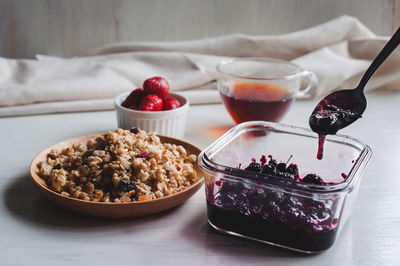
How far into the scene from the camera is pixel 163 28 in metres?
2.46

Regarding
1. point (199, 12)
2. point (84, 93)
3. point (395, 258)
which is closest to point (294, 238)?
point (395, 258)

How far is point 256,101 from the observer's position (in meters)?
1.64

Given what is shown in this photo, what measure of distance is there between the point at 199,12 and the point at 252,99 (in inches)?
37.2

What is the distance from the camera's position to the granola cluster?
1.16 metres

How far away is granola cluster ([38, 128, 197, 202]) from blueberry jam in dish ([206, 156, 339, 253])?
6.0 inches

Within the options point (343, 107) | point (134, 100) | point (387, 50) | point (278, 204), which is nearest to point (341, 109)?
point (343, 107)

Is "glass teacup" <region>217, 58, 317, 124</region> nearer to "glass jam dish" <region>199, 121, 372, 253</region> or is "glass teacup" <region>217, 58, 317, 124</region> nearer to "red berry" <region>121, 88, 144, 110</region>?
"red berry" <region>121, 88, 144, 110</region>

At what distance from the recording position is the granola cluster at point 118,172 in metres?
1.16

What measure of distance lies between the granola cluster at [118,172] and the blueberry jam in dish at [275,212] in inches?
6.0

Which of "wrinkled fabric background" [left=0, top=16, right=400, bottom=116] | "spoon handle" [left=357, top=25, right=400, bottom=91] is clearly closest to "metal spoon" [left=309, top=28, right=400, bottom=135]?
"spoon handle" [left=357, top=25, right=400, bottom=91]

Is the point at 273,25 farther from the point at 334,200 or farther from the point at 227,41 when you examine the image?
the point at 334,200

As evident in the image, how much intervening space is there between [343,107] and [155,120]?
578 millimetres

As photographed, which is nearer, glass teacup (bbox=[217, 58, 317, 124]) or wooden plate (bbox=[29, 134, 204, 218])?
wooden plate (bbox=[29, 134, 204, 218])

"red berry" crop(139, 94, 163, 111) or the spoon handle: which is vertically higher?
the spoon handle
